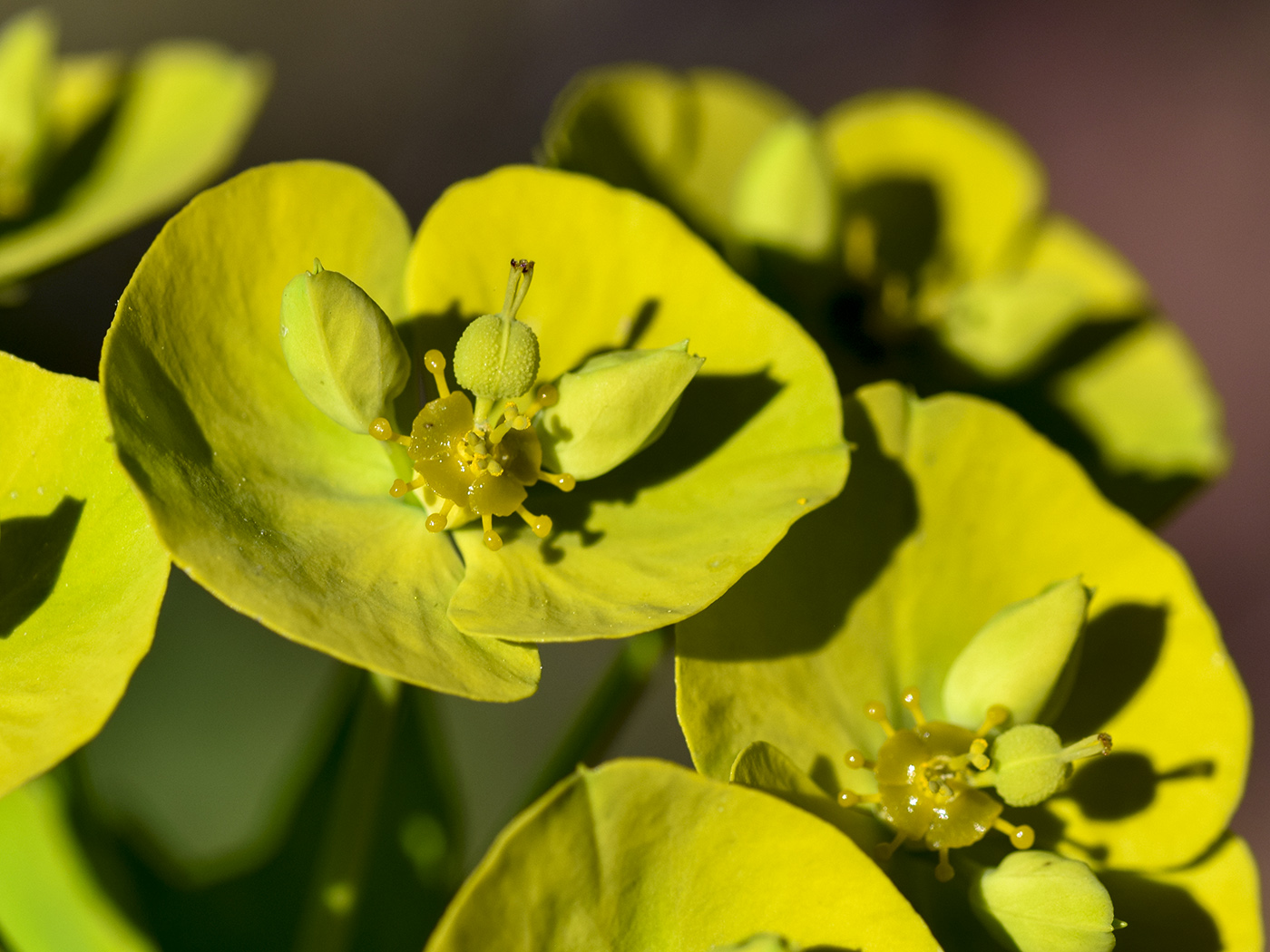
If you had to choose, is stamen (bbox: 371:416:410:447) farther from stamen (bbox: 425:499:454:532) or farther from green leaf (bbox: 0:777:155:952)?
green leaf (bbox: 0:777:155:952)

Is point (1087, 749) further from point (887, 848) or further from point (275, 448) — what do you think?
point (275, 448)

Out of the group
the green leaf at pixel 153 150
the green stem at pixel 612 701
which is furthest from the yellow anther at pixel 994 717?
the green leaf at pixel 153 150

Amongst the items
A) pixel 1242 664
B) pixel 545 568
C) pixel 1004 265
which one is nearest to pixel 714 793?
pixel 545 568

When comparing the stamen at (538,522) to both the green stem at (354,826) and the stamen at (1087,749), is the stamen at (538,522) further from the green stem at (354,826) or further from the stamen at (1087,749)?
the stamen at (1087,749)

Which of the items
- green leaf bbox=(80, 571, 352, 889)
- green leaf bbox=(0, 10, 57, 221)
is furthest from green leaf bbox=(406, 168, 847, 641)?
green leaf bbox=(0, 10, 57, 221)

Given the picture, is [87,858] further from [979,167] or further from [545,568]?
[979,167]

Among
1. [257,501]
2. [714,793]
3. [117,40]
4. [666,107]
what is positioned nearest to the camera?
[714,793]

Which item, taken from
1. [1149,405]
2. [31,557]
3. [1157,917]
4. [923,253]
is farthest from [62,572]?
[1149,405]
